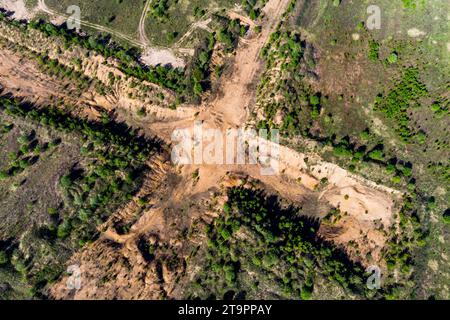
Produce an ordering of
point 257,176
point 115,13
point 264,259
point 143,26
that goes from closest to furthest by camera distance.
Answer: point 264,259 < point 257,176 < point 143,26 < point 115,13

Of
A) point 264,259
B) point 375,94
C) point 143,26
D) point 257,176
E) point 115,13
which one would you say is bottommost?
point 264,259

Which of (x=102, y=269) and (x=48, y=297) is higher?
(x=102, y=269)

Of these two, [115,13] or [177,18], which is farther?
[115,13]

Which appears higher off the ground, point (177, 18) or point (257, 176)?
point (177, 18)

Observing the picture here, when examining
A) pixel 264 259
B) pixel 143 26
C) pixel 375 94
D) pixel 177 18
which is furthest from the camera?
pixel 143 26

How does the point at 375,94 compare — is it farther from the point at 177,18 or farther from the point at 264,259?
Answer: the point at 177,18

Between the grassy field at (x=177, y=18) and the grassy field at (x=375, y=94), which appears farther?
the grassy field at (x=177, y=18)

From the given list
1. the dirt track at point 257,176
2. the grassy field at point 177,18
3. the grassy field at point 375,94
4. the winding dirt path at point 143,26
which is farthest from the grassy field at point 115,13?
the grassy field at point 375,94

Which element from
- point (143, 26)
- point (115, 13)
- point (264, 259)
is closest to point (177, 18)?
point (143, 26)

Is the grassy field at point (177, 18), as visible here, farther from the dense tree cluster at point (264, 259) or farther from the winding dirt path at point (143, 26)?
the dense tree cluster at point (264, 259)

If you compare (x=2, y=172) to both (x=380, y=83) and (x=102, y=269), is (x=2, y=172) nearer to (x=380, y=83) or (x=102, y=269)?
(x=102, y=269)
